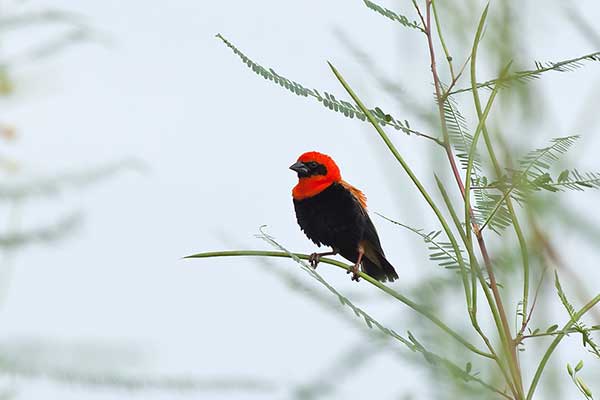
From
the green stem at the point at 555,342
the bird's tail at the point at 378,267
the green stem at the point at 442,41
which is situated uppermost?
the bird's tail at the point at 378,267

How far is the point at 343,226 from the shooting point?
334 cm

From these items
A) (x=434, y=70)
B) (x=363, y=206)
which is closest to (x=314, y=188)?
(x=363, y=206)

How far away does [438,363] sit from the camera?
761 mm

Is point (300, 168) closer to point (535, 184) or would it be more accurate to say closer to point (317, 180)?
point (317, 180)

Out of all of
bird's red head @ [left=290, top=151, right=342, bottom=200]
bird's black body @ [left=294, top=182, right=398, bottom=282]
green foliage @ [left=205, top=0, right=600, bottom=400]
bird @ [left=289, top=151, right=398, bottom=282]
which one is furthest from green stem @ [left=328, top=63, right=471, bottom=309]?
bird's red head @ [left=290, top=151, right=342, bottom=200]

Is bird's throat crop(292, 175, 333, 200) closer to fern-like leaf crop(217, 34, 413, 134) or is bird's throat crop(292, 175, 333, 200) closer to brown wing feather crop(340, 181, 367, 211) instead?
brown wing feather crop(340, 181, 367, 211)

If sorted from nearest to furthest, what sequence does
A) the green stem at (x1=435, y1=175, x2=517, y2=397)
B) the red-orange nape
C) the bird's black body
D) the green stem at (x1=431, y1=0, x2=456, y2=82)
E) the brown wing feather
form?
the green stem at (x1=435, y1=175, x2=517, y2=397) < the green stem at (x1=431, y1=0, x2=456, y2=82) < the bird's black body < the brown wing feather < the red-orange nape

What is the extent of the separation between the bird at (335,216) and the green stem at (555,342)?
2.14 meters

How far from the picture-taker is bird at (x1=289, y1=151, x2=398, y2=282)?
3.28 meters

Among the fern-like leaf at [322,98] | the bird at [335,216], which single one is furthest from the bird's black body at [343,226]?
the fern-like leaf at [322,98]

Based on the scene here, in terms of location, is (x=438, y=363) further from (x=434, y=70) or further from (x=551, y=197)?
(x=434, y=70)

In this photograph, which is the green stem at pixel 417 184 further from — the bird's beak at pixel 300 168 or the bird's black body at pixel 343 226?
the bird's beak at pixel 300 168

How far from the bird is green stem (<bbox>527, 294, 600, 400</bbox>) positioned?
7.01 feet

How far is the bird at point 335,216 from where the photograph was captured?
3.28 meters
